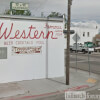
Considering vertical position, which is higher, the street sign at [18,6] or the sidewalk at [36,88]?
the street sign at [18,6]

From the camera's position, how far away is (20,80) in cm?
1141

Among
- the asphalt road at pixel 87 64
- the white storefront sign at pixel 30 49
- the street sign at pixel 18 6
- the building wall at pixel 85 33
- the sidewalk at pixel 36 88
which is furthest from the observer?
the building wall at pixel 85 33

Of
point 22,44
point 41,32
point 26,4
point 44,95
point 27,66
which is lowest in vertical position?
point 44,95

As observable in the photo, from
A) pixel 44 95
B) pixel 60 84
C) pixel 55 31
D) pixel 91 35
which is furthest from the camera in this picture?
pixel 91 35

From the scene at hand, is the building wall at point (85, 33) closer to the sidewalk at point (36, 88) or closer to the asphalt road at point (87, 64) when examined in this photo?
the asphalt road at point (87, 64)

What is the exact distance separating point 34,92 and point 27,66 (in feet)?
9.38

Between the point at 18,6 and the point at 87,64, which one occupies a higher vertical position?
the point at 18,6

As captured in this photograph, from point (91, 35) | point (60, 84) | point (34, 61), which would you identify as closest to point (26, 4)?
point (34, 61)

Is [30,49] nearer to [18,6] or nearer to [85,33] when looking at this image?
[18,6]

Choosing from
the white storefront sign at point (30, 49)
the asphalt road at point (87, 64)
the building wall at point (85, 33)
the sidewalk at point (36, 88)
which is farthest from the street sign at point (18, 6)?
the building wall at point (85, 33)

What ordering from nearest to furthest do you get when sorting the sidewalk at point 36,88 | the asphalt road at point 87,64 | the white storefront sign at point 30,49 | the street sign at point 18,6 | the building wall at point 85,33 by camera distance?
Answer: the sidewalk at point 36,88 < the white storefront sign at point 30,49 < the street sign at point 18,6 < the asphalt road at point 87,64 < the building wall at point 85,33

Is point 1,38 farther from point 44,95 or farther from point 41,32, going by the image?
point 44,95

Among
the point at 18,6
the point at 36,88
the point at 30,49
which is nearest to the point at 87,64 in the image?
the point at 30,49

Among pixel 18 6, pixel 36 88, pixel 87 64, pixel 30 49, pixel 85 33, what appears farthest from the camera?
pixel 85 33
